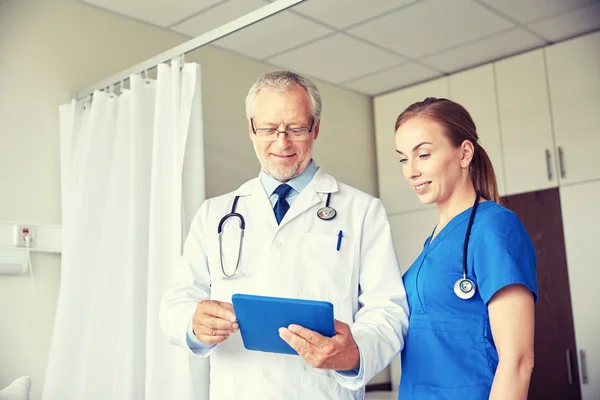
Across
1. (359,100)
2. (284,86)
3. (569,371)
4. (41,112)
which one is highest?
(359,100)

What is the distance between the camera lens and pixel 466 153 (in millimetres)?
1526

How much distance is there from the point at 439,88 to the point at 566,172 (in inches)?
41.3

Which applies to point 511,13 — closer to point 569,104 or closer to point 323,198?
point 569,104

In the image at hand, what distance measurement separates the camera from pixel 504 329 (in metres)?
1.28

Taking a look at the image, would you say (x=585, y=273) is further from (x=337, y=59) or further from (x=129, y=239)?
(x=129, y=239)

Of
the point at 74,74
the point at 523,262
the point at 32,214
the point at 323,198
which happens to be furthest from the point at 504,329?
the point at 74,74

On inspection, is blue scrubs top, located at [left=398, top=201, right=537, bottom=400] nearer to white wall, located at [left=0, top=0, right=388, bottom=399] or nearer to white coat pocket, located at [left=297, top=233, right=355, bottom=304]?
white coat pocket, located at [left=297, top=233, right=355, bottom=304]

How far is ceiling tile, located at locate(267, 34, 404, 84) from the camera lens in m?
3.77

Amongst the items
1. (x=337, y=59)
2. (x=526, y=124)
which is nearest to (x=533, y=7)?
(x=526, y=124)

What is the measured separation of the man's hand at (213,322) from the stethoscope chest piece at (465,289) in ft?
1.54

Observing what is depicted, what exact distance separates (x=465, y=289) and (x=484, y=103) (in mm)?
2972

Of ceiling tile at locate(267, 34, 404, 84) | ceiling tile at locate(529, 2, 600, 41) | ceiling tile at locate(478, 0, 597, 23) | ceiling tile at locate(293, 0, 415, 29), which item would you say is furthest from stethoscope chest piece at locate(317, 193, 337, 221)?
ceiling tile at locate(529, 2, 600, 41)

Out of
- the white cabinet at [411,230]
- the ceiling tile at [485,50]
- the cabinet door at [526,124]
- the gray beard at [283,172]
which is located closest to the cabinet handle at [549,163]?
the cabinet door at [526,124]

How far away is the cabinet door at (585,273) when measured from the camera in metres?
3.55
